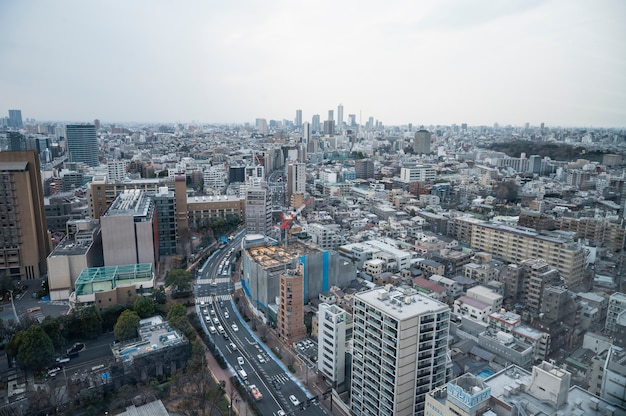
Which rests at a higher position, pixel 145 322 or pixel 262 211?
pixel 262 211

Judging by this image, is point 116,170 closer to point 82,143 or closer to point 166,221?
point 82,143

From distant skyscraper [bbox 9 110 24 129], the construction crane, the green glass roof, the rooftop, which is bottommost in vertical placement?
the green glass roof

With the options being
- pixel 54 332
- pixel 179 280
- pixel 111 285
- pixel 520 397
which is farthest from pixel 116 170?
pixel 520 397

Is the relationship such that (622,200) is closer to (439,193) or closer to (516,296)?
(516,296)

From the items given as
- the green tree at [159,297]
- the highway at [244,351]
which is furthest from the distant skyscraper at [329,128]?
the green tree at [159,297]

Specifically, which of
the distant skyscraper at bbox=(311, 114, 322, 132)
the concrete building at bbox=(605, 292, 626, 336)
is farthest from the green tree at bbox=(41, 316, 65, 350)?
the distant skyscraper at bbox=(311, 114, 322, 132)

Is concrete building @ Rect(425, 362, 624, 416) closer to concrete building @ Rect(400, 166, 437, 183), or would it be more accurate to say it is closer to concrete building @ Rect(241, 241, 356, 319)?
concrete building @ Rect(241, 241, 356, 319)

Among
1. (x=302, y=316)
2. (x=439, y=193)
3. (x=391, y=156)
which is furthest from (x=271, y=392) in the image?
(x=391, y=156)
